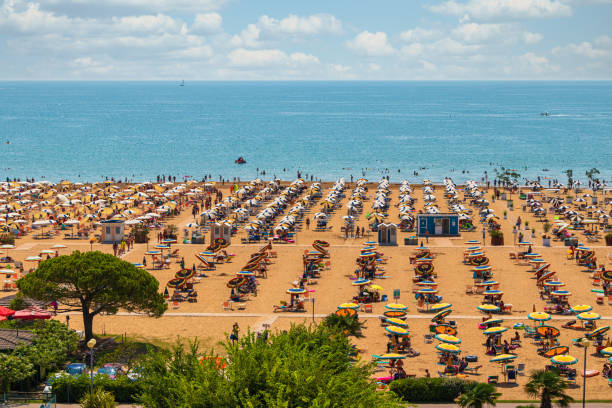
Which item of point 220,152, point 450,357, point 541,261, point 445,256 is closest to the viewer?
point 450,357

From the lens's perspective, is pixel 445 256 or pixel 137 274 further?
pixel 445 256

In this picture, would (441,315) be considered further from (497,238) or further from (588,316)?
(497,238)

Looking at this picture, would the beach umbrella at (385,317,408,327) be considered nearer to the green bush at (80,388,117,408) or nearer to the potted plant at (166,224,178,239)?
the green bush at (80,388,117,408)

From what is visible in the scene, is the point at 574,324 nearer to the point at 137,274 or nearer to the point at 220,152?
the point at 137,274

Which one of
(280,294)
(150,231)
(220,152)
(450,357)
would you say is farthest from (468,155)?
(450,357)

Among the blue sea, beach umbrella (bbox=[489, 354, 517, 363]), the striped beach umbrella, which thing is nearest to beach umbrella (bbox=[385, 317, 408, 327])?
the striped beach umbrella

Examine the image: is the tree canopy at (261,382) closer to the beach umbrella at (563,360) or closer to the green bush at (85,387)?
the green bush at (85,387)

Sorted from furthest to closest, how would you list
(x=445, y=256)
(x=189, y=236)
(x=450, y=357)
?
1. (x=189, y=236)
2. (x=445, y=256)
3. (x=450, y=357)

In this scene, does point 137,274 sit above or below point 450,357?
above
